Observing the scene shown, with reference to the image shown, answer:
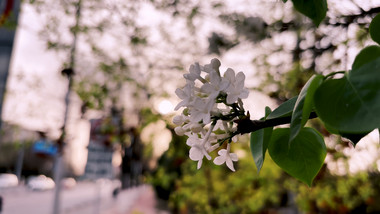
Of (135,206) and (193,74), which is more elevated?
(193,74)

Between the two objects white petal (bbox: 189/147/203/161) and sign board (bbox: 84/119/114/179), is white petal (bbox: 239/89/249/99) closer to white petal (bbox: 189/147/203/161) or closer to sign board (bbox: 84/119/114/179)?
white petal (bbox: 189/147/203/161)

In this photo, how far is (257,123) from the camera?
55 centimetres

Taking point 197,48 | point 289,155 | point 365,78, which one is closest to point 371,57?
point 365,78

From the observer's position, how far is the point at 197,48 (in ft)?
13.6

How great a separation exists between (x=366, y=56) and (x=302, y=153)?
0.75ft

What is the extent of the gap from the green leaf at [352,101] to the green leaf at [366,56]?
16 mm

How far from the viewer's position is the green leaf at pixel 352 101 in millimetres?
406

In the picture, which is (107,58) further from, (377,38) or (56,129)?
(377,38)

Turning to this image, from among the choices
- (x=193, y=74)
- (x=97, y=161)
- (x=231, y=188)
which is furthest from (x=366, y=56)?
(x=97, y=161)

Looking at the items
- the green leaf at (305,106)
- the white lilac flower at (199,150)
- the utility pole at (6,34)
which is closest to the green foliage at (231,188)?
the utility pole at (6,34)

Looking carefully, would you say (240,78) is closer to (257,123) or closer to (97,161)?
(257,123)

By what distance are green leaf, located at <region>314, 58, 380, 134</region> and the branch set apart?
8 centimetres

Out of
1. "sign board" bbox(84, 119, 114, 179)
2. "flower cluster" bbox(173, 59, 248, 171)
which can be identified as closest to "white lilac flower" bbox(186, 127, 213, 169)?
"flower cluster" bbox(173, 59, 248, 171)

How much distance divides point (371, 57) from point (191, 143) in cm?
37
